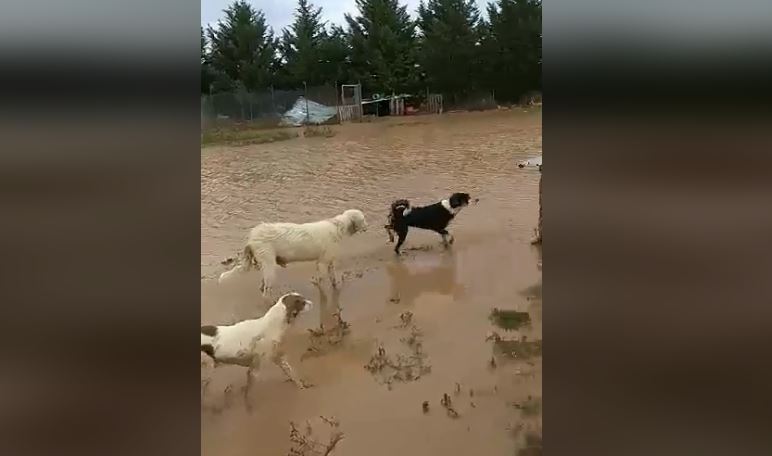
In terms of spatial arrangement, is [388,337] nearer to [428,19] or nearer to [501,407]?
[501,407]

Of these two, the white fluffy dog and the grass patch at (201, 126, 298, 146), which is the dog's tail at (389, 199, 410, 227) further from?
the grass patch at (201, 126, 298, 146)

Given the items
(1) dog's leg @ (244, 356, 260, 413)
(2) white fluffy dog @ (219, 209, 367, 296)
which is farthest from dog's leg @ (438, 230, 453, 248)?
(1) dog's leg @ (244, 356, 260, 413)

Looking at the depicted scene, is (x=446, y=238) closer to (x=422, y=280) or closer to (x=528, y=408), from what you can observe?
(x=422, y=280)

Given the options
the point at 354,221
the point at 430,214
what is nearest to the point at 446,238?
the point at 430,214

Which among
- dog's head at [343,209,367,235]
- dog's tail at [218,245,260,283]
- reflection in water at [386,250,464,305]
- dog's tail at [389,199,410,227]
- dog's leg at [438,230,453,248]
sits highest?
dog's tail at [389,199,410,227]
